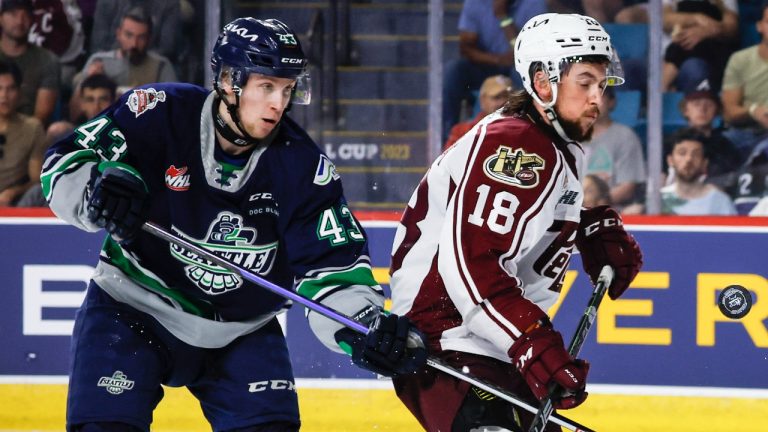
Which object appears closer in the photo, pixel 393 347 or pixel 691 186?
pixel 393 347

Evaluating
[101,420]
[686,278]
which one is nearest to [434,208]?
[101,420]

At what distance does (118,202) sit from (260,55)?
450mm

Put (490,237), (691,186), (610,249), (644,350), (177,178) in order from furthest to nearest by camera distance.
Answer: (691,186) → (644,350) → (610,249) → (177,178) → (490,237)

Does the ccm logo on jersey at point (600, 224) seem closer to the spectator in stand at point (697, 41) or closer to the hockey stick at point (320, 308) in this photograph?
the hockey stick at point (320, 308)

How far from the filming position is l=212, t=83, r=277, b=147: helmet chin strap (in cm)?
286

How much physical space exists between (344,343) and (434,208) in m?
0.35

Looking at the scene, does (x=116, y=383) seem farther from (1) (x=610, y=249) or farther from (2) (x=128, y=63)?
(2) (x=128, y=63)

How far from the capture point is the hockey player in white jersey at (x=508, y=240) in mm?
2627

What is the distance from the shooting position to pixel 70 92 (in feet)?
15.5

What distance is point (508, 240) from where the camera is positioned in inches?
103

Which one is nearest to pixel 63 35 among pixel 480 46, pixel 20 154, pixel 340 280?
pixel 20 154

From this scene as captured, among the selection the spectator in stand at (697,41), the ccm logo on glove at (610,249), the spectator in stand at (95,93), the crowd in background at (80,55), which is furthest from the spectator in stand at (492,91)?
the ccm logo on glove at (610,249)

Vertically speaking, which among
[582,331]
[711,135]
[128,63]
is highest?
[128,63]

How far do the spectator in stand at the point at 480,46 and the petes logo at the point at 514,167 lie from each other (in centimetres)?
202
